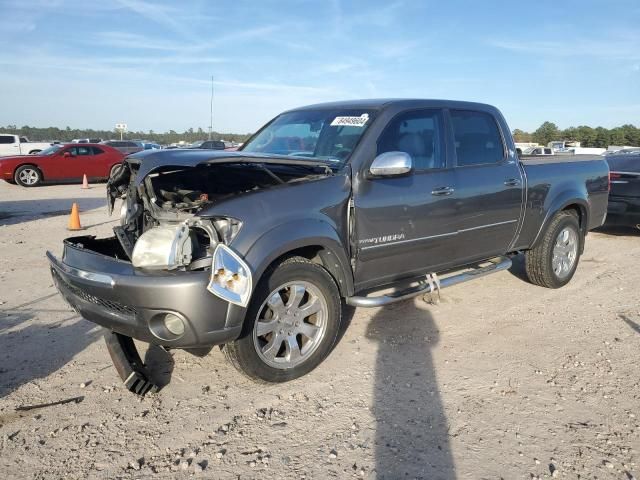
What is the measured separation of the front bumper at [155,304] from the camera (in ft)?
9.43

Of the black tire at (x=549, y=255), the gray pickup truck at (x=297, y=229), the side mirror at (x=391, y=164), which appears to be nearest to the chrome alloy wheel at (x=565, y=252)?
the black tire at (x=549, y=255)

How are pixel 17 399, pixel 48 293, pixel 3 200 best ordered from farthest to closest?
pixel 3 200 → pixel 48 293 → pixel 17 399

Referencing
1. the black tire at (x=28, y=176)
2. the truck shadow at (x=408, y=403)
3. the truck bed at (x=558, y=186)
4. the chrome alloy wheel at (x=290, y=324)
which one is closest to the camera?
the truck shadow at (x=408, y=403)

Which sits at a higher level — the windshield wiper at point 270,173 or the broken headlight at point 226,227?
the windshield wiper at point 270,173

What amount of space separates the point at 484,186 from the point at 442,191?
0.63m

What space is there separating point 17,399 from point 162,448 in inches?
45.9

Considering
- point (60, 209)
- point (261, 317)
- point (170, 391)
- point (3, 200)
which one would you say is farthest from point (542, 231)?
point (3, 200)

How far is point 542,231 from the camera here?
17.7 ft

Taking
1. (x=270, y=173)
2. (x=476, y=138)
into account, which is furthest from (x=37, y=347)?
(x=476, y=138)

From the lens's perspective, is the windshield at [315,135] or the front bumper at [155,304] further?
the windshield at [315,135]

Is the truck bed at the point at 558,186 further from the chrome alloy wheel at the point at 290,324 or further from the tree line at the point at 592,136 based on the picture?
the tree line at the point at 592,136

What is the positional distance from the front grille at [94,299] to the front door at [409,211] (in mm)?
1602

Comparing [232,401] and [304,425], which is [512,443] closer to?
[304,425]

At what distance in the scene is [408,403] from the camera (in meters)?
3.23
